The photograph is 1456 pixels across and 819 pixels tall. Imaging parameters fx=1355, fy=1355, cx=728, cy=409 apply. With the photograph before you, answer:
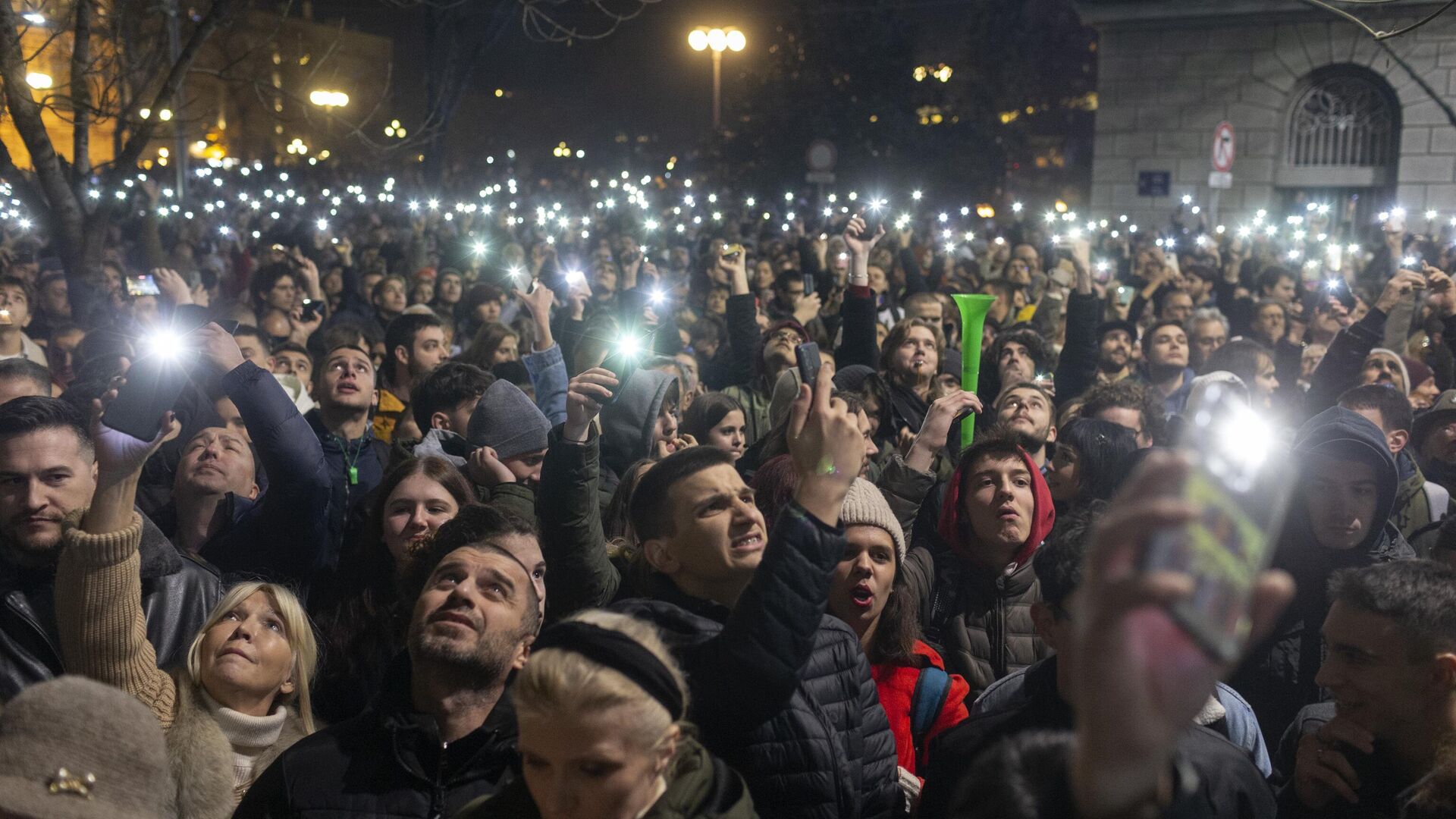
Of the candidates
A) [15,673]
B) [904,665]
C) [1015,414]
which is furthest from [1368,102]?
[15,673]

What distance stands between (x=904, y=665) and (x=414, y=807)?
1689 millimetres

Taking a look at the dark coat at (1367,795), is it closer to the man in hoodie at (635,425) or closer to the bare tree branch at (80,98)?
the man in hoodie at (635,425)

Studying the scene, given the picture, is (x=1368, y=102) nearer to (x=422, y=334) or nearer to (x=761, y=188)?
(x=761, y=188)

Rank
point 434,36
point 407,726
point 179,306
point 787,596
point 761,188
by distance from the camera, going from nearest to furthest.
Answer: point 787,596
point 407,726
point 179,306
point 434,36
point 761,188

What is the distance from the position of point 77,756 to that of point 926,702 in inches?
94.8

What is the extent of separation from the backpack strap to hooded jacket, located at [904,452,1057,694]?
360 millimetres

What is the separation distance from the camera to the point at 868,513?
13.5ft

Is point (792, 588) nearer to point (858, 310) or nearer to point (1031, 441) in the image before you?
point (1031, 441)

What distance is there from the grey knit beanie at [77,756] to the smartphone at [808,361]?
293cm

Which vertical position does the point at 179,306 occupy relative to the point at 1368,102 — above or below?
below

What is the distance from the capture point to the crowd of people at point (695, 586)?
91.0 inches

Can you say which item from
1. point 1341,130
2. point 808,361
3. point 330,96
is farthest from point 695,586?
point 330,96

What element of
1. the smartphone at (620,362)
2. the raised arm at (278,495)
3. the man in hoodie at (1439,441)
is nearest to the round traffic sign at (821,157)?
the smartphone at (620,362)

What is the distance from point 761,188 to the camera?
32.4 m
